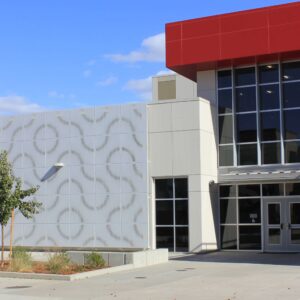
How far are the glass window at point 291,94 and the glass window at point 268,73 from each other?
58 cm

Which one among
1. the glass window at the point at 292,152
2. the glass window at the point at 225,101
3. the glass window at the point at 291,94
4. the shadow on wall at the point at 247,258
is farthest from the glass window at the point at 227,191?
the glass window at the point at 291,94

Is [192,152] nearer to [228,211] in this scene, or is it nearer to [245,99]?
[228,211]

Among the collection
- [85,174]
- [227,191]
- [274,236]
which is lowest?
[274,236]

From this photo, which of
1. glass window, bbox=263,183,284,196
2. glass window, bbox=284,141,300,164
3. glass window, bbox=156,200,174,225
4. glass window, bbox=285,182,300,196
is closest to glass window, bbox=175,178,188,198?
glass window, bbox=156,200,174,225

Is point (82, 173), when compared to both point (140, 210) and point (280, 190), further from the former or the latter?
point (280, 190)

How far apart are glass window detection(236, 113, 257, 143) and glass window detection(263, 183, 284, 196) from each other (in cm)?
212

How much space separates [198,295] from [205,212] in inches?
499

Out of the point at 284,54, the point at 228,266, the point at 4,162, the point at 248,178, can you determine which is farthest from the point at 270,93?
the point at 4,162

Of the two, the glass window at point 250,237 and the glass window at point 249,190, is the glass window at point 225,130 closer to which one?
the glass window at point 249,190

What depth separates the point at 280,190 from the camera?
83.8 ft

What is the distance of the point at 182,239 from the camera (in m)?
25.6

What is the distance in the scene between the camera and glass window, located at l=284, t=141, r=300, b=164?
25.0 meters

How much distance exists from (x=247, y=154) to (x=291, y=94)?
128 inches

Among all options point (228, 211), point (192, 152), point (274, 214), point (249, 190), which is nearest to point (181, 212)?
point (228, 211)
